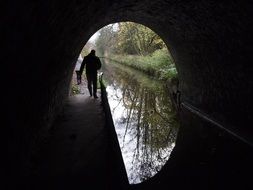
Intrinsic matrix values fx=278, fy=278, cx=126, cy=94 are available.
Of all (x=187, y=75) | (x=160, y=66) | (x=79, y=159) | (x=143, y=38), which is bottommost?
(x=79, y=159)

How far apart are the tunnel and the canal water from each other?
1.28 ft

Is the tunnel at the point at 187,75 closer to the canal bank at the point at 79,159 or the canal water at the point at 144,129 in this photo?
the canal bank at the point at 79,159

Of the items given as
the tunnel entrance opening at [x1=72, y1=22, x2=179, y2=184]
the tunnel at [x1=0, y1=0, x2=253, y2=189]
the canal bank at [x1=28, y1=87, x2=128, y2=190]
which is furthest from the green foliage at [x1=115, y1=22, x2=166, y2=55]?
the canal bank at [x1=28, y1=87, x2=128, y2=190]

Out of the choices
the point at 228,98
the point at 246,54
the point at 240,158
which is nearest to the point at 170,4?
the point at 246,54

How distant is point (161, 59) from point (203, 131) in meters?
13.1

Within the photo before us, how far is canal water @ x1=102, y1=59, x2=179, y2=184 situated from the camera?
6.69 meters

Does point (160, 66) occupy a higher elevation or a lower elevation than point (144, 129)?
higher

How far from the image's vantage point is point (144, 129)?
9.38 meters

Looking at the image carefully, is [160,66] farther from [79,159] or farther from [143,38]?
[79,159]

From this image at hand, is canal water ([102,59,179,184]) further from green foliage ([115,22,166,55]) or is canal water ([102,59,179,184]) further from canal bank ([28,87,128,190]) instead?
green foliage ([115,22,166,55])

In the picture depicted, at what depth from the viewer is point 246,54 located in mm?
5801

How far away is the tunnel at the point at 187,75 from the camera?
324cm

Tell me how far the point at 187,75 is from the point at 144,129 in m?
2.86

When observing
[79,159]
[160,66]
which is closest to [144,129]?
[79,159]
